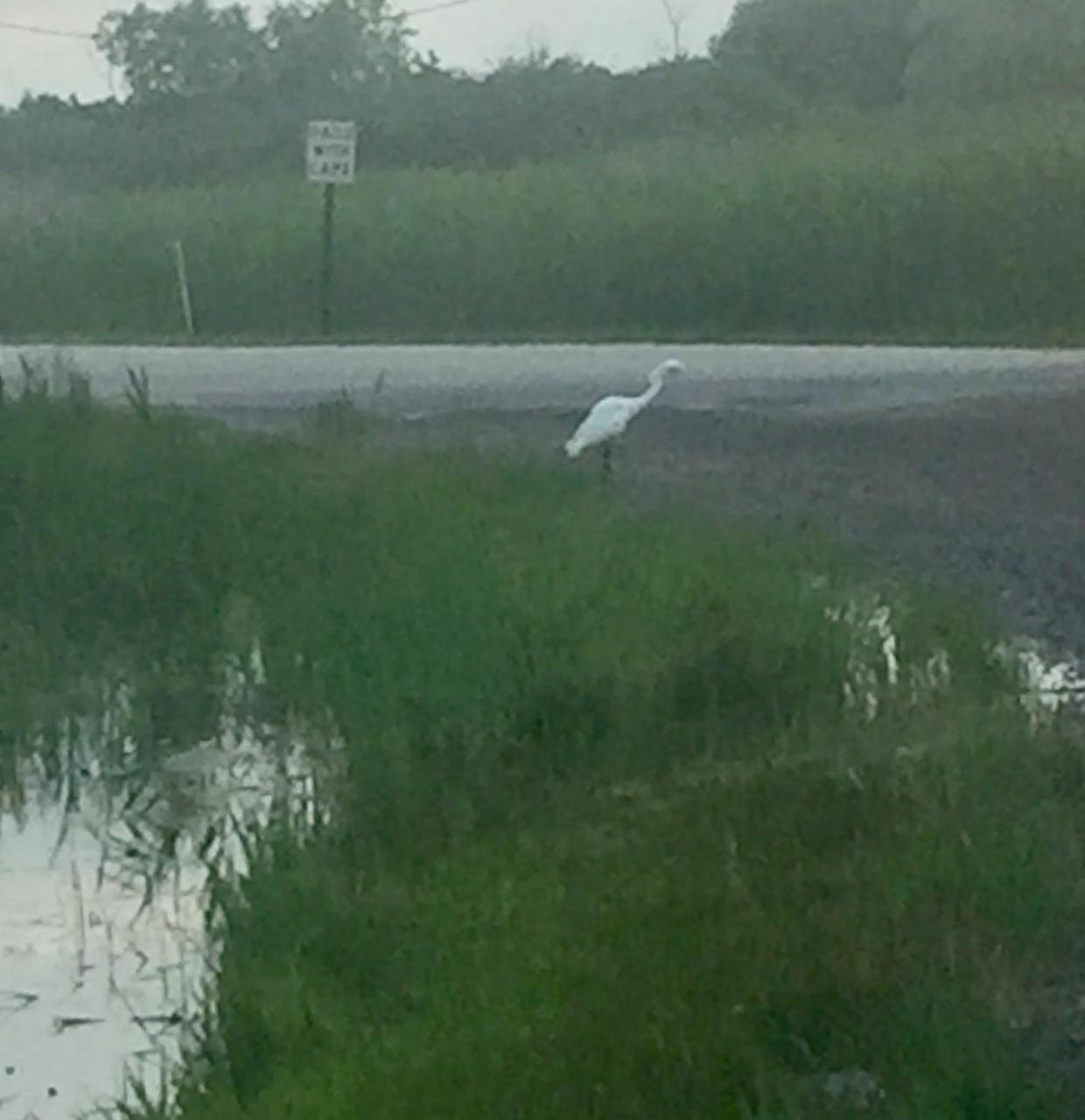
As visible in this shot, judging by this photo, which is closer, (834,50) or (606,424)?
(606,424)

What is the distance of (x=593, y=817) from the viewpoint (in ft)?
Result: 24.4

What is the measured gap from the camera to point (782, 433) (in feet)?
59.3

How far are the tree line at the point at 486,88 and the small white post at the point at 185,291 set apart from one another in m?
12.0

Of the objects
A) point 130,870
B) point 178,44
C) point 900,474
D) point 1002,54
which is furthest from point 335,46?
point 130,870

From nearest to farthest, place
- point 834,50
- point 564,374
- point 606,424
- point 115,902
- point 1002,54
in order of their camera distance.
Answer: point 115,902 < point 606,424 < point 564,374 < point 1002,54 < point 834,50

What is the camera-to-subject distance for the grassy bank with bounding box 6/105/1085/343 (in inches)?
1212

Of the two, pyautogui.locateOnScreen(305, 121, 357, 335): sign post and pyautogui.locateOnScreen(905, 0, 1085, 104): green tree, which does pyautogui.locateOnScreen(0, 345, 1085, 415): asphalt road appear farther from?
pyautogui.locateOnScreen(905, 0, 1085, 104): green tree

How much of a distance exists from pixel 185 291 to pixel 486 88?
62.4 feet

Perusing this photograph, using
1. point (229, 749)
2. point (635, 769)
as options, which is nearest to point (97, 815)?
point (229, 749)

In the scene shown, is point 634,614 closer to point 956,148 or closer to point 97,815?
point 97,815

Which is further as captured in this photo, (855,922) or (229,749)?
(229,749)

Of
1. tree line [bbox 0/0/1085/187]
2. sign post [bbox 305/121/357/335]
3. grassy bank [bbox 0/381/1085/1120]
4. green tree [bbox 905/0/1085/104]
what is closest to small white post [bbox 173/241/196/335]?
sign post [bbox 305/121/357/335]

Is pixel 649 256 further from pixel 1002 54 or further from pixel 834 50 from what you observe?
pixel 834 50

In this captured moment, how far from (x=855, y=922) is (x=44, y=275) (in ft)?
101
